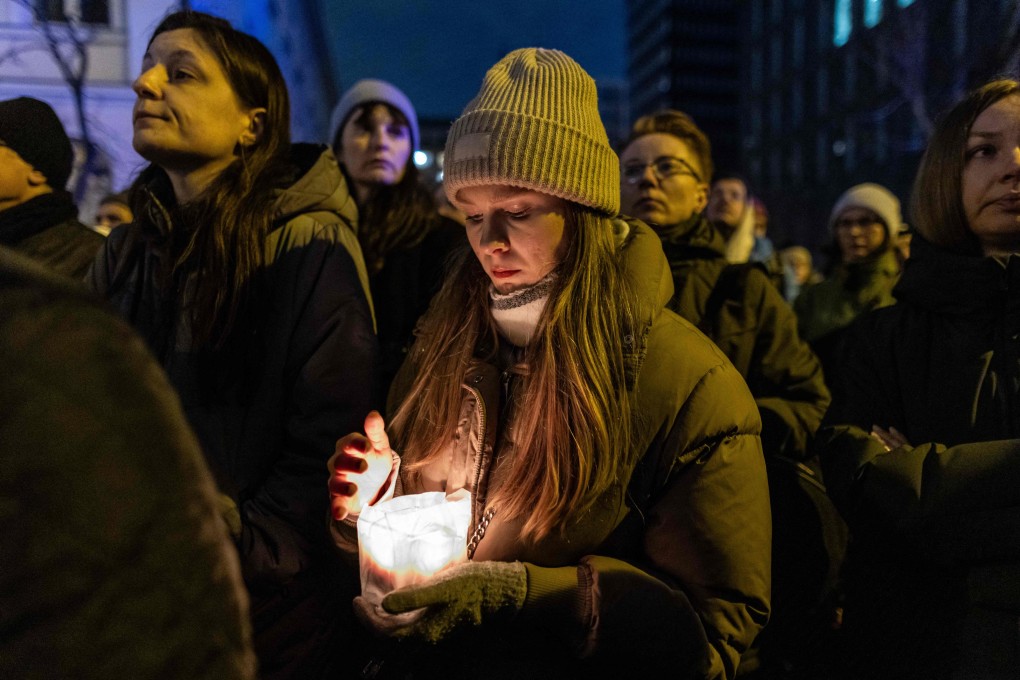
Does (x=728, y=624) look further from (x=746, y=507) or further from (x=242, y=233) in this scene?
(x=242, y=233)

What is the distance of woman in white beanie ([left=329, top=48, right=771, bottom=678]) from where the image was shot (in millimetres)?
1471

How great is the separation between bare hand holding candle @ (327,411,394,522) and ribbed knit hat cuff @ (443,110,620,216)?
2.06ft

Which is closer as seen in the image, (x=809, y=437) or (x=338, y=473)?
(x=338, y=473)

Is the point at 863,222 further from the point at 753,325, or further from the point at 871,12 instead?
the point at 871,12

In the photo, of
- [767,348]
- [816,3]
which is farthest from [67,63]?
[816,3]

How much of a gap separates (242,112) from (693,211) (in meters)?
2.11

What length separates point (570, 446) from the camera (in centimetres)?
160

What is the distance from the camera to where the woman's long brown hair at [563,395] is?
1568mm

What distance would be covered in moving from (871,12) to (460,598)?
37.1 meters

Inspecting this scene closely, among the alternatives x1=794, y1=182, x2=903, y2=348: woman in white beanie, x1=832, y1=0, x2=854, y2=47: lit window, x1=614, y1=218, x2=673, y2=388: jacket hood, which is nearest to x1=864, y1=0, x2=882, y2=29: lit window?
x1=832, y1=0, x2=854, y2=47: lit window

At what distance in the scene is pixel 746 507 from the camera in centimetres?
158

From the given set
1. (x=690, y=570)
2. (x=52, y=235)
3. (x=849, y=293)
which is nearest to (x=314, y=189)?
(x=52, y=235)

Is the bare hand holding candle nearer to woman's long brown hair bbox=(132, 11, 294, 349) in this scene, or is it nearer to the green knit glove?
the green knit glove

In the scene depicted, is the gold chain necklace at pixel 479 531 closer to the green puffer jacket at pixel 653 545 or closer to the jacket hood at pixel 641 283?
the green puffer jacket at pixel 653 545
